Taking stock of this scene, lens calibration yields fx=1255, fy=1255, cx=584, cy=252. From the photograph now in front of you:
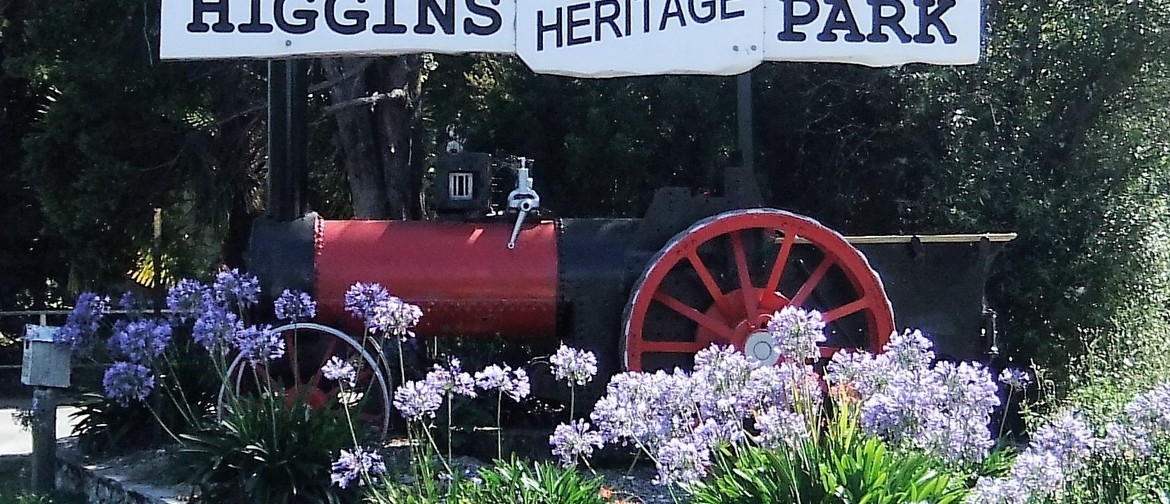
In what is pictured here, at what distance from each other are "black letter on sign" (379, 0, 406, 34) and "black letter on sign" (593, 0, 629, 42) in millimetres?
925

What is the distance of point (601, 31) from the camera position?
6004 mm

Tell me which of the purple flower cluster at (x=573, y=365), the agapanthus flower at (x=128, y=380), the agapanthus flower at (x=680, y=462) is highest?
the purple flower cluster at (x=573, y=365)

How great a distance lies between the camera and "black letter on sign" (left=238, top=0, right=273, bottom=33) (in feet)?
19.7

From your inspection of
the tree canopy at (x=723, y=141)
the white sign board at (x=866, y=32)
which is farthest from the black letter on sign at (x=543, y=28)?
the tree canopy at (x=723, y=141)

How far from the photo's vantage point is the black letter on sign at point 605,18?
5.98m

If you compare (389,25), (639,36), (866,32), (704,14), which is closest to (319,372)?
(389,25)

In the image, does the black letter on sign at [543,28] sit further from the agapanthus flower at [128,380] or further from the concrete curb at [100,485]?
the concrete curb at [100,485]

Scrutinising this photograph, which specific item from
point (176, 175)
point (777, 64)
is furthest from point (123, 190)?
point (777, 64)

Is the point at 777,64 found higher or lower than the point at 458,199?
higher

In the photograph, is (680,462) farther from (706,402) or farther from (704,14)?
(704,14)

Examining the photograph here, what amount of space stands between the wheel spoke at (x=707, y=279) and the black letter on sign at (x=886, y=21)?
132 cm

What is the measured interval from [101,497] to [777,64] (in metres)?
6.06

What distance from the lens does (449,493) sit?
4.26 metres

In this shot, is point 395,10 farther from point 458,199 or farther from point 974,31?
point 974,31
